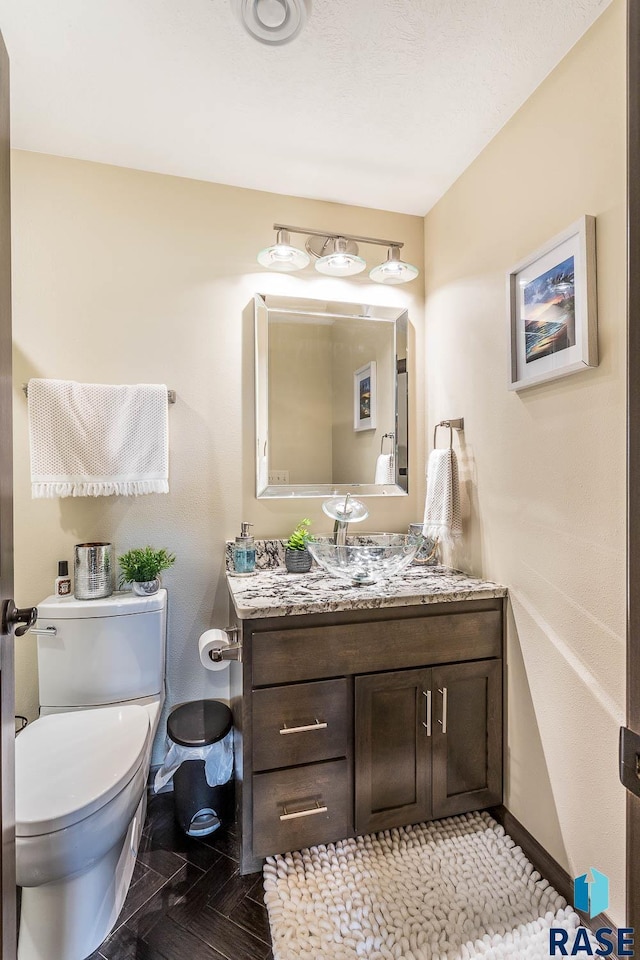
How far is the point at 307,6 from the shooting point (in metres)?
1.19

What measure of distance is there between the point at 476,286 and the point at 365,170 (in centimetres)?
65

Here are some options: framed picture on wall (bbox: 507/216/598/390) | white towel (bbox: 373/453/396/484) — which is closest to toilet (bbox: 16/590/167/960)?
white towel (bbox: 373/453/396/484)

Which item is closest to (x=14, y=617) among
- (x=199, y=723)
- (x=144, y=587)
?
(x=144, y=587)

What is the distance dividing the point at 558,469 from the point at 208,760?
157cm

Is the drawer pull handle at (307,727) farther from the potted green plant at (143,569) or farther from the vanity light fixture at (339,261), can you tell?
the vanity light fixture at (339,261)

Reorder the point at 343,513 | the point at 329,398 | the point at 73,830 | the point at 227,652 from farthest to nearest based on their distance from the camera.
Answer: the point at 329,398 → the point at 343,513 → the point at 227,652 → the point at 73,830

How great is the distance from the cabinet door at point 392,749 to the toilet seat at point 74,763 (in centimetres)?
67

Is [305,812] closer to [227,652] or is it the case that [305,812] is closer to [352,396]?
[227,652]

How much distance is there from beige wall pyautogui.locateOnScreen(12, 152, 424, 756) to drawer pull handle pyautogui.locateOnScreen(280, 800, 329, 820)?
24.1 inches

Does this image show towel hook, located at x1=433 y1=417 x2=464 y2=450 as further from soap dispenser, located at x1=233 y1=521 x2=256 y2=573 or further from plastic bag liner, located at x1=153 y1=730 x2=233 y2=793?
plastic bag liner, located at x1=153 y1=730 x2=233 y2=793

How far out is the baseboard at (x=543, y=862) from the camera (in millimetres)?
1179

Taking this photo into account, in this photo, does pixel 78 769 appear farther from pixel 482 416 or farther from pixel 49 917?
pixel 482 416

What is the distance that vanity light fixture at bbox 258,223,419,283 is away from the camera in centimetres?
182

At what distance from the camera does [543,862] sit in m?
1.37
